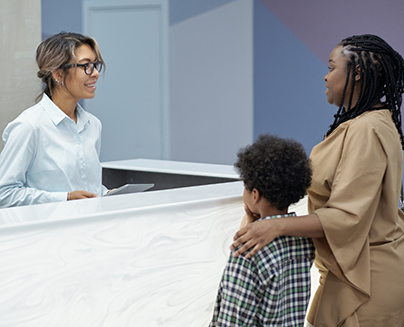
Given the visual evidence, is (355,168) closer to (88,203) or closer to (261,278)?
(261,278)

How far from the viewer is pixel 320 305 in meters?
1.16

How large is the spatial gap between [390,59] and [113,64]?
337 cm

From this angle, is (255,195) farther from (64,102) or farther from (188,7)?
(188,7)

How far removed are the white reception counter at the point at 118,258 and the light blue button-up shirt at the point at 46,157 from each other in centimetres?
40

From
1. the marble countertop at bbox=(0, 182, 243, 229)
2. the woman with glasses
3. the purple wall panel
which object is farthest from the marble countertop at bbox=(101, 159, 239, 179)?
the purple wall panel

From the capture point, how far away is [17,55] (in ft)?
9.09

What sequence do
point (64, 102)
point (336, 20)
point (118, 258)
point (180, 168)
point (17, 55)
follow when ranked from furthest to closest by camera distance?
point (336, 20) < point (17, 55) < point (180, 168) < point (64, 102) < point (118, 258)

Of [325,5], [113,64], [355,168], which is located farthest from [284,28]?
[355,168]

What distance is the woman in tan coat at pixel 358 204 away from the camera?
40.4 inches

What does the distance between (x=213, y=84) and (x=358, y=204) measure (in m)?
3.24

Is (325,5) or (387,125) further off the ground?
(325,5)

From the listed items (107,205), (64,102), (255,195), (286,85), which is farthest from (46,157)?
(286,85)

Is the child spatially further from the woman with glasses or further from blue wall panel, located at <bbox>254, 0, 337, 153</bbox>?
blue wall panel, located at <bbox>254, 0, 337, 153</bbox>

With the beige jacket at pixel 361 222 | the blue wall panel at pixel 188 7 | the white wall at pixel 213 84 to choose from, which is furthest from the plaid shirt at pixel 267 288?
the blue wall panel at pixel 188 7
